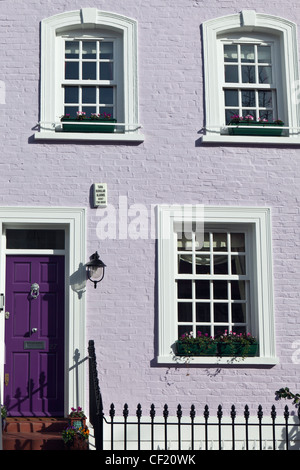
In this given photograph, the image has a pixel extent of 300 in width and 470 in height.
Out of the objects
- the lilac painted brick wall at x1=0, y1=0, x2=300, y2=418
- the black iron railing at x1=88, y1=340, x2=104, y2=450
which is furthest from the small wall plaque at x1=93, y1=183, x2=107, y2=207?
the black iron railing at x1=88, y1=340, x2=104, y2=450

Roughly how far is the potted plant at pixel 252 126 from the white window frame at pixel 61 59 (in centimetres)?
140

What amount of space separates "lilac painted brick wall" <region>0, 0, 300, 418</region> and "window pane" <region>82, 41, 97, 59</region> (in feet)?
1.84

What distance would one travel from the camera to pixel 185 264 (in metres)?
10.8

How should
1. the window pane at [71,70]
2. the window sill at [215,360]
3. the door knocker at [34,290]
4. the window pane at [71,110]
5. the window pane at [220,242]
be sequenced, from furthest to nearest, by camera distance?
1. the window pane at [71,70]
2. the window pane at [71,110]
3. the window pane at [220,242]
4. the door knocker at [34,290]
5. the window sill at [215,360]

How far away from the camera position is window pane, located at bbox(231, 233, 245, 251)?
10.9 m

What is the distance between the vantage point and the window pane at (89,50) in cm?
1125

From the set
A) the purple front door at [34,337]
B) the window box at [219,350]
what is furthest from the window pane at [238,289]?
the purple front door at [34,337]

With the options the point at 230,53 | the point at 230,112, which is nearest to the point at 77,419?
the point at 230,112

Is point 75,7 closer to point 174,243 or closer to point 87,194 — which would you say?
point 87,194

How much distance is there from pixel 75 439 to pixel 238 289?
127 inches

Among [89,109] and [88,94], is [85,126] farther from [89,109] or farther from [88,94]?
[88,94]

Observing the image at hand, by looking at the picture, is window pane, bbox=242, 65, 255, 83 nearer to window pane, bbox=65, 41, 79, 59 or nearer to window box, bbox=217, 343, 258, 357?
window pane, bbox=65, 41, 79, 59

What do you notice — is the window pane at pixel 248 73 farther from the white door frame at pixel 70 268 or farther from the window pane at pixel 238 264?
the white door frame at pixel 70 268
